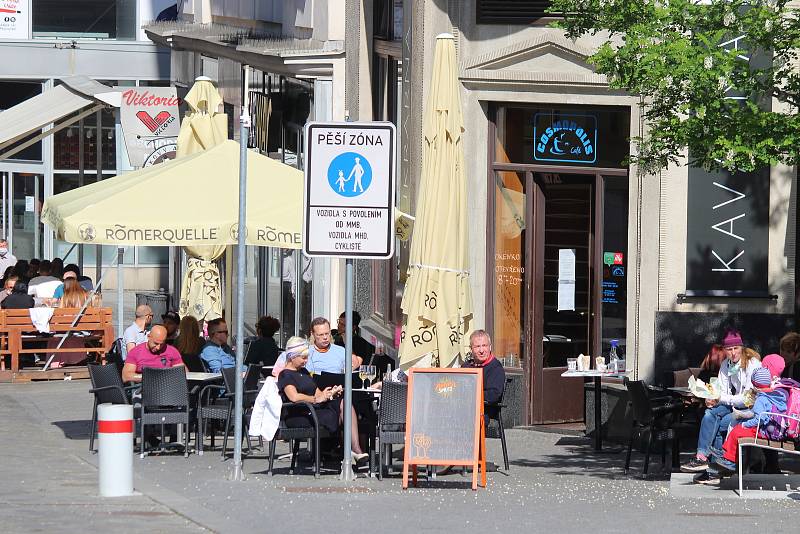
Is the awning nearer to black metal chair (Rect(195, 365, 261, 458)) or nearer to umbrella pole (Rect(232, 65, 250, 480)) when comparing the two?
black metal chair (Rect(195, 365, 261, 458))

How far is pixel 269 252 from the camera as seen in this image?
24.3 m

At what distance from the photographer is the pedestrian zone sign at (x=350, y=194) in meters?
12.8

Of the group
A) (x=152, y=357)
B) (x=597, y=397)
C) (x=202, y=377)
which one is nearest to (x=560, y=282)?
(x=597, y=397)

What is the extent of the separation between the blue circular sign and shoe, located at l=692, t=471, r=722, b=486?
356cm

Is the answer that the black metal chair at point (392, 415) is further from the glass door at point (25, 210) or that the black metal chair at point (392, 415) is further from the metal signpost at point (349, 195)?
the glass door at point (25, 210)

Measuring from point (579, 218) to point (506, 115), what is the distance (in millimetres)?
1325

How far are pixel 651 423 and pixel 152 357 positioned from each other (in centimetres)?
462

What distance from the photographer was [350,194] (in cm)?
1283

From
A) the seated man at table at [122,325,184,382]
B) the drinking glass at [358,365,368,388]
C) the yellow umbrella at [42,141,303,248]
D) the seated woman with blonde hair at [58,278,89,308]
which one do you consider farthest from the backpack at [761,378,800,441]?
the seated woman with blonde hair at [58,278,89,308]

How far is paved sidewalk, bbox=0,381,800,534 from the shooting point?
35.2 ft

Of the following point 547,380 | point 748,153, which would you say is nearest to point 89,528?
point 748,153

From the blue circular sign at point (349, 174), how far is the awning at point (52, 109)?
41.4 feet

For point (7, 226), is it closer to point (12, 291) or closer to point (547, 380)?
point (12, 291)

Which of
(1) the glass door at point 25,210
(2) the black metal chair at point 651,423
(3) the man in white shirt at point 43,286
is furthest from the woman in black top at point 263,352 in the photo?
(1) the glass door at point 25,210
